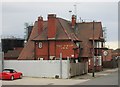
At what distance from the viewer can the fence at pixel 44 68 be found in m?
47.4

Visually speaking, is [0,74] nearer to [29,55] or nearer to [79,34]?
[29,55]

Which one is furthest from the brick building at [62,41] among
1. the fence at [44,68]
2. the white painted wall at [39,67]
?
the white painted wall at [39,67]

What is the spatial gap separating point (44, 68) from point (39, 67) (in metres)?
0.79

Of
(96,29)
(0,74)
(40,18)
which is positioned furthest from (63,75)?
(96,29)

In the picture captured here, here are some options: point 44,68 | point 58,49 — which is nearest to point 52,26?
point 58,49

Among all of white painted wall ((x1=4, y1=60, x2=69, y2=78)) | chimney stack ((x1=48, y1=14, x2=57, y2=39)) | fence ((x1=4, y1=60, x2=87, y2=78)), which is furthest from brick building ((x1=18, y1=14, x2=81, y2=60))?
white painted wall ((x1=4, y1=60, x2=69, y2=78))

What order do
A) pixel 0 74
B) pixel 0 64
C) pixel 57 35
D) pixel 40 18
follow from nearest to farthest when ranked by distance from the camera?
pixel 0 74 → pixel 0 64 → pixel 57 35 → pixel 40 18

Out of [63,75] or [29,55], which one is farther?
[29,55]

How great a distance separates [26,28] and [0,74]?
45967 millimetres

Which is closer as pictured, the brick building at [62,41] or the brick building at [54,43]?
the brick building at [54,43]

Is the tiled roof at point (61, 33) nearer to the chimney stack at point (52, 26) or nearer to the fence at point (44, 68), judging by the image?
the chimney stack at point (52, 26)

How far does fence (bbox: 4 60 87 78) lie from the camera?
47.4m

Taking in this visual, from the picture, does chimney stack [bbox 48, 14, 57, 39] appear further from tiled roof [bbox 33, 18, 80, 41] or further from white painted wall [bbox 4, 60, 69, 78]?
white painted wall [bbox 4, 60, 69, 78]

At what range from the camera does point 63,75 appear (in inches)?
1860
